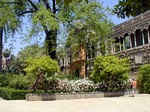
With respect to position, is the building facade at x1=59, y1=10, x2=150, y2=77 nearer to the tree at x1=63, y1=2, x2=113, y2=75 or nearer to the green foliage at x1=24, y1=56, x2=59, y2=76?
the tree at x1=63, y1=2, x2=113, y2=75

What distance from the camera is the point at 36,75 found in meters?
22.2

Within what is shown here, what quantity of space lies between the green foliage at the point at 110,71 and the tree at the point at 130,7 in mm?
19290

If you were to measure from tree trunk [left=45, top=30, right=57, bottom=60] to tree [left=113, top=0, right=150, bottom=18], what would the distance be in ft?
83.7

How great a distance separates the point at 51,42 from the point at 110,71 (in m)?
9.39

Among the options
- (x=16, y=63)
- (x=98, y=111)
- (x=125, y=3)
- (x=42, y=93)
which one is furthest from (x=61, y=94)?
(x=16, y=63)

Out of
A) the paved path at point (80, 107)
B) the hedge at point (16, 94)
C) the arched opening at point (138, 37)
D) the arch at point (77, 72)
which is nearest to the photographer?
the paved path at point (80, 107)

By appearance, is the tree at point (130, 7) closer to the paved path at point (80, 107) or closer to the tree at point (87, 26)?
the paved path at point (80, 107)

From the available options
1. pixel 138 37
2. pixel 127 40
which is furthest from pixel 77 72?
pixel 138 37

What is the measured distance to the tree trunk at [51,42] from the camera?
29.3 meters

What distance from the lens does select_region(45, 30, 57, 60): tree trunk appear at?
96.2 feet

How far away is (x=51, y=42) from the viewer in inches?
1185

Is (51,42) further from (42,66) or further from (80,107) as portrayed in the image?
(80,107)

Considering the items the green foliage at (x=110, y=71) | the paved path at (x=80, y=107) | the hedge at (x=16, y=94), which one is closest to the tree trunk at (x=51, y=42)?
the green foliage at (x=110, y=71)

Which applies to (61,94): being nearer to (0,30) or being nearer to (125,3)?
(0,30)
